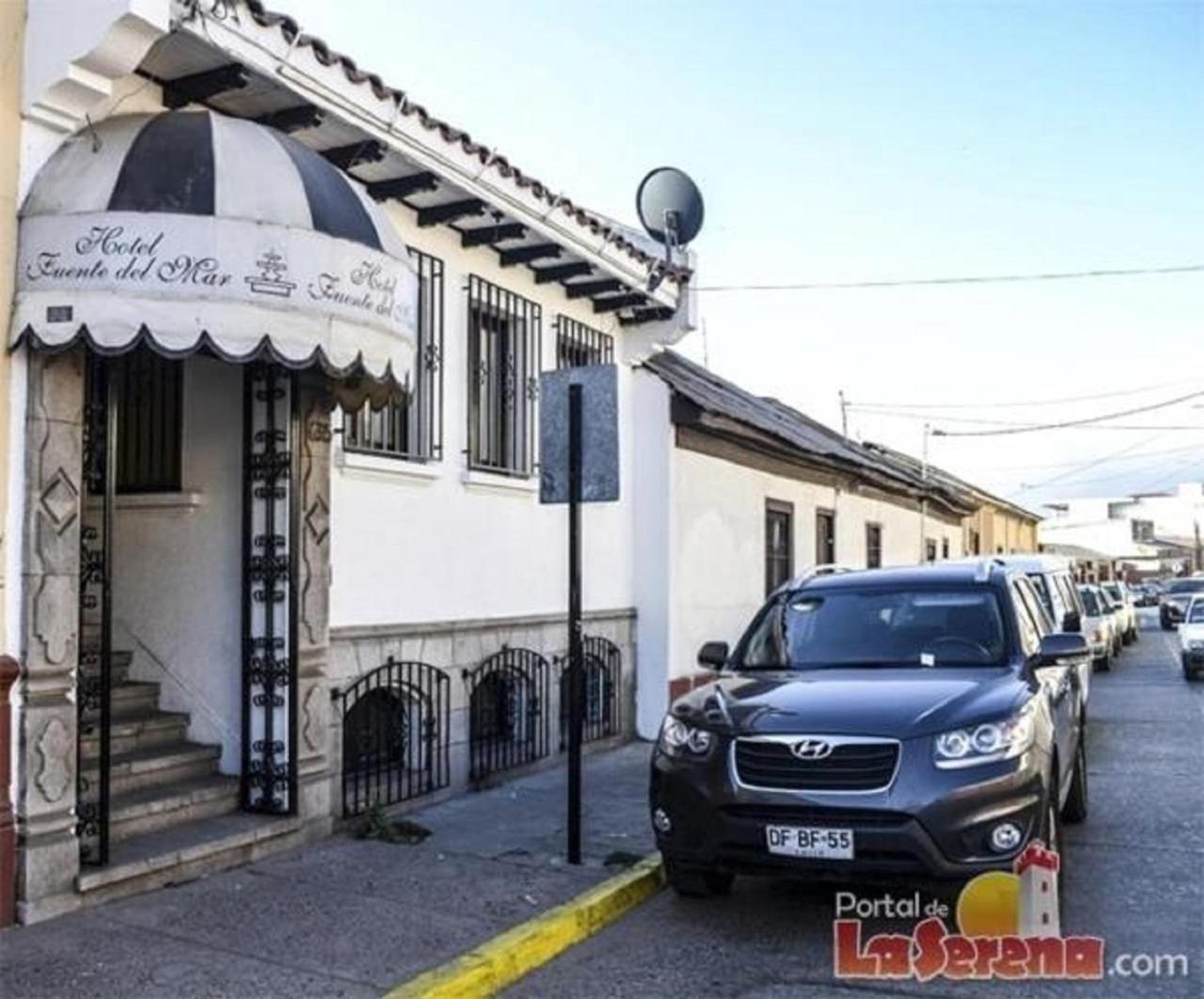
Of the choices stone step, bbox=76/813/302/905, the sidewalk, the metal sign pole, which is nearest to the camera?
the sidewalk

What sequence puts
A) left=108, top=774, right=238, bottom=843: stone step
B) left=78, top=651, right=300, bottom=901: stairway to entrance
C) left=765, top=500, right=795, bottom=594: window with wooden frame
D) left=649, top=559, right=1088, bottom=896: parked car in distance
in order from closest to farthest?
left=649, top=559, right=1088, bottom=896: parked car in distance → left=78, top=651, right=300, bottom=901: stairway to entrance → left=108, top=774, right=238, bottom=843: stone step → left=765, top=500, right=795, bottom=594: window with wooden frame

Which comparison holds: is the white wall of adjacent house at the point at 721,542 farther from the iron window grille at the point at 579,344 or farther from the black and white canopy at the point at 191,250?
the black and white canopy at the point at 191,250

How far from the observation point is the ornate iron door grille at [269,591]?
708cm

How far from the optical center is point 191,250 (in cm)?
546

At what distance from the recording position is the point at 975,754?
17.9 ft

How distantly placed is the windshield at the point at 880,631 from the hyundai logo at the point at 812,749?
1266 millimetres

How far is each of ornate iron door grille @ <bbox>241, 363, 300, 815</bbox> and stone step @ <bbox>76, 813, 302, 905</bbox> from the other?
222mm

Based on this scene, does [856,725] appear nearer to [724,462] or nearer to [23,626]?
[23,626]

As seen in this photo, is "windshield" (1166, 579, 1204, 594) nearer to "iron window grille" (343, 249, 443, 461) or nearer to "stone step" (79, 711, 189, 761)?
"iron window grille" (343, 249, 443, 461)

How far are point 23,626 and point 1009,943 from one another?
4.78 metres

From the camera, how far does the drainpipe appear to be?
5.34 metres

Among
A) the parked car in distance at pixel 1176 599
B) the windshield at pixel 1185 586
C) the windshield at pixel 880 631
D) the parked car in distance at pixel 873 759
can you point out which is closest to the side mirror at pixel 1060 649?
the parked car in distance at pixel 873 759

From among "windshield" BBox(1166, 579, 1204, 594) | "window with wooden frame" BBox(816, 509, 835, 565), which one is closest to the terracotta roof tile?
"window with wooden frame" BBox(816, 509, 835, 565)

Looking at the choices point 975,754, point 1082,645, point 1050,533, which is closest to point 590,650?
point 1082,645
